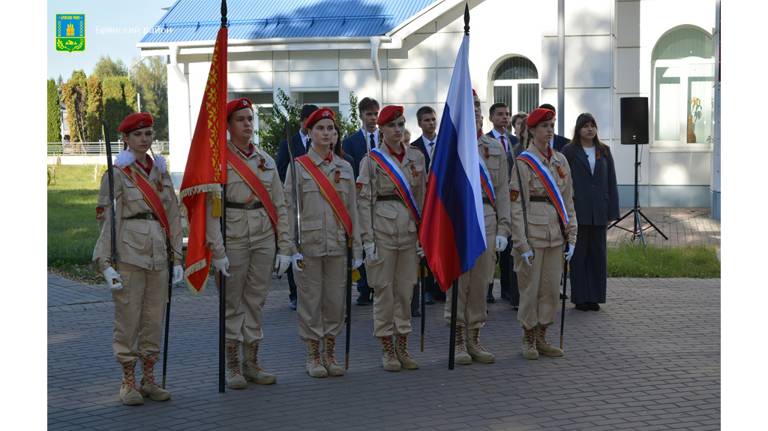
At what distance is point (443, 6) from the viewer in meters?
25.2

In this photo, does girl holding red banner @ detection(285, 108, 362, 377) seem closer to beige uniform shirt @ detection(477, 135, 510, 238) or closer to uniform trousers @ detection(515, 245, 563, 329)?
beige uniform shirt @ detection(477, 135, 510, 238)

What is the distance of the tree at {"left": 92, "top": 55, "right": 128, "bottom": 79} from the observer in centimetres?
10669

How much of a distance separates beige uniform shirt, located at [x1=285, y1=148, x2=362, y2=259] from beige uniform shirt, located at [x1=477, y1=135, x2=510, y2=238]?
1.21 m

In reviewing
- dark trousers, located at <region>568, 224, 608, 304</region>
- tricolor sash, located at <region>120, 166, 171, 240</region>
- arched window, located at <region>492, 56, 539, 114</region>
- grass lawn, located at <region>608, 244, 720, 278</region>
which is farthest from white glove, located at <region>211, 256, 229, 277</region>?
arched window, located at <region>492, 56, 539, 114</region>

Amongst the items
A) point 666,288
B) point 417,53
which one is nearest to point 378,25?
point 417,53

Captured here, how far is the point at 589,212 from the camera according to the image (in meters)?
11.5

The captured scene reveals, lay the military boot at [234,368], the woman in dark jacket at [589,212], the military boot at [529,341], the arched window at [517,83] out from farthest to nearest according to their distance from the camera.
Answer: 1. the arched window at [517,83]
2. the woman in dark jacket at [589,212]
3. the military boot at [529,341]
4. the military boot at [234,368]

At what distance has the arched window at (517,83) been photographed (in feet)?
83.1

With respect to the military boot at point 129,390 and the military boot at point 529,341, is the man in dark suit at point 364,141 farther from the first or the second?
the military boot at point 129,390

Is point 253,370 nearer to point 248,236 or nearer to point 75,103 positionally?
point 248,236

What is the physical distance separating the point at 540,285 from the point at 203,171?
9.75 ft

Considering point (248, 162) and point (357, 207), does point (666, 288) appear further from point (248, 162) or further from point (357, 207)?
point (248, 162)

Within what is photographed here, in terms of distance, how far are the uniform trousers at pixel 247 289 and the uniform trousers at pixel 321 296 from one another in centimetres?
40

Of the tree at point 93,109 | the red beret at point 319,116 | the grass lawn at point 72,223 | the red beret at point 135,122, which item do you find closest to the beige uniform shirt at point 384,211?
the red beret at point 319,116
